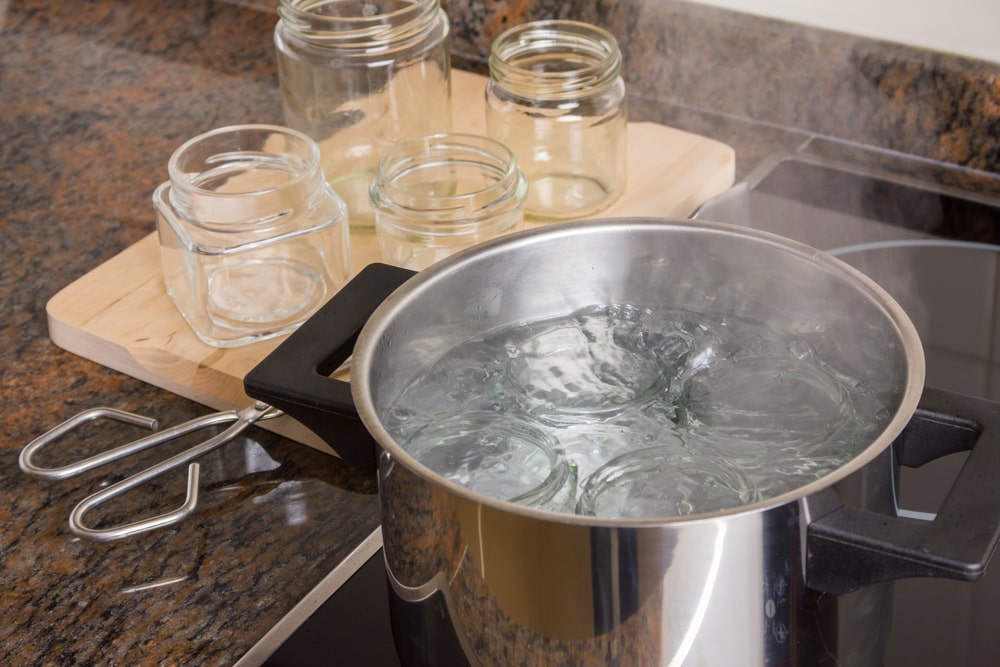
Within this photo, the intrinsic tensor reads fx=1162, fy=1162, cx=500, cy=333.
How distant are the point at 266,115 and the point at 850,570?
878 millimetres

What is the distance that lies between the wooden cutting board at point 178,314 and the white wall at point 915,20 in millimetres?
167

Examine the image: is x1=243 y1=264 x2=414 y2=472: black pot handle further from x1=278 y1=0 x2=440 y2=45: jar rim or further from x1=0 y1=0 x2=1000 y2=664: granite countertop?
x1=278 y1=0 x2=440 y2=45: jar rim

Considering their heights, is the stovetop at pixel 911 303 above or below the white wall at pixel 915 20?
below

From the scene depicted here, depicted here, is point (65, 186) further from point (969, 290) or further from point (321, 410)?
point (969, 290)

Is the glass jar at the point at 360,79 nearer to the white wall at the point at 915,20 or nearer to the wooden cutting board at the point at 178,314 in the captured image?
the wooden cutting board at the point at 178,314

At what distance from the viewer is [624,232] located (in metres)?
0.62

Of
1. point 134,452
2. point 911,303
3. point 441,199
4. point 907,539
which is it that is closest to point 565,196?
point 441,199

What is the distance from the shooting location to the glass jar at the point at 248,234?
0.82m

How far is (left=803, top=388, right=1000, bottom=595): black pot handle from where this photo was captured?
1.44 ft

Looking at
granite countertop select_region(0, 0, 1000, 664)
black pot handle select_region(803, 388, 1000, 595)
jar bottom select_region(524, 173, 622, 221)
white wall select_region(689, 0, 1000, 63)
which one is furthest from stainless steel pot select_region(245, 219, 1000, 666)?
Result: white wall select_region(689, 0, 1000, 63)

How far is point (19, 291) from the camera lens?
0.94 m

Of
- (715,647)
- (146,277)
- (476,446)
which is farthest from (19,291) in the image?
(715,647)

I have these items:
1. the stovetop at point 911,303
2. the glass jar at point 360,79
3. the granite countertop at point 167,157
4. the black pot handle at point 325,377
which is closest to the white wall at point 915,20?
the granite countertop at point 167,157

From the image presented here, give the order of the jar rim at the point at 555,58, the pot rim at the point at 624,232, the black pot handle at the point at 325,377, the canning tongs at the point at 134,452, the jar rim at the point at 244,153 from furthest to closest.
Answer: the jar rim at the point at 555,58
the jar rim at the point at 244,153
the canning tongs at the point at 134,452
the black pot handle at the point at 325,377
the pot rim at the point at 624,232
